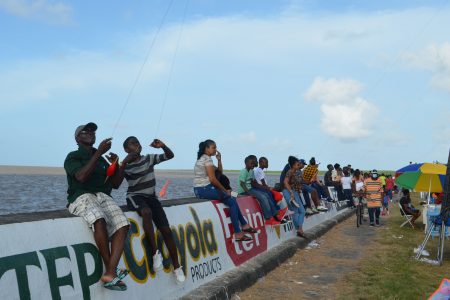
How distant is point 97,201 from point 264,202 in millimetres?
6059

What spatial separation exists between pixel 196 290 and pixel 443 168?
11.9 m

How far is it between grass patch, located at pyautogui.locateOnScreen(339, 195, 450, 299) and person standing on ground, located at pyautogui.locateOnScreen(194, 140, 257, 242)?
1.97m

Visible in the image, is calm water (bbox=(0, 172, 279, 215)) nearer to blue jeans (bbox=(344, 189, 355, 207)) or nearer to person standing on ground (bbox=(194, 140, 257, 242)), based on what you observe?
person standing on ground (bbox=(194, 140, 257, 242))

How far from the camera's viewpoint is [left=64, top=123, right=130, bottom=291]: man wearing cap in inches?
208

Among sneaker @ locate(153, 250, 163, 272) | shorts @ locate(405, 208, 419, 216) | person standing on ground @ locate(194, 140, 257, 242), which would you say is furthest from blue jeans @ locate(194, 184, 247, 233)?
shorts @ locate(405, 208, 419, 216)

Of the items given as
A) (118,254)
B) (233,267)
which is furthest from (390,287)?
(118,254)

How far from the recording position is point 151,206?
6.59m

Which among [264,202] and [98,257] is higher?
[264,202]

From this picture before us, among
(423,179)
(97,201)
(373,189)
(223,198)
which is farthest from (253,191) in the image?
(423,179)

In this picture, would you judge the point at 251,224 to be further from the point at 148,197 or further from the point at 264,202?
the point at 148,197

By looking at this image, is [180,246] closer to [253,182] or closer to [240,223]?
[240,223]

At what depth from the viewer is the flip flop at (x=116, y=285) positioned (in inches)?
208

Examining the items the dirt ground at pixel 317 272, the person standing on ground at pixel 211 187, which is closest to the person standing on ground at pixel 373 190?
the dirt ground at pixel 317 272

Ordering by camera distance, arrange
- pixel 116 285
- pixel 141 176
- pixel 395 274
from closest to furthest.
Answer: pixel 116 285
pixel 141 176
pixel 395 274
